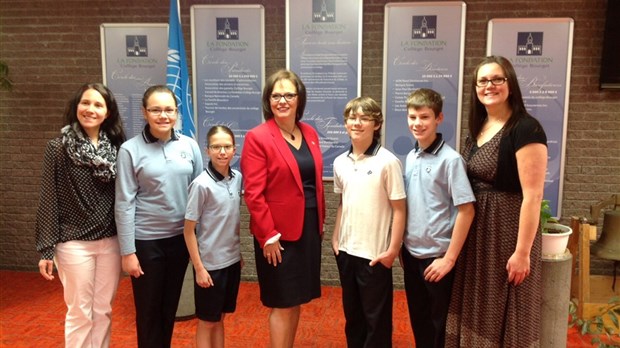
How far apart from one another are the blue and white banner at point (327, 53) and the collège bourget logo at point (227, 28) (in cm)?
42

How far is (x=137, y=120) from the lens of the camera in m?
3.99

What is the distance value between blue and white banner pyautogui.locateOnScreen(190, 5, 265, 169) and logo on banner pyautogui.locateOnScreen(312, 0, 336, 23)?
420 mm

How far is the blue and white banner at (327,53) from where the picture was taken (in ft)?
12.1

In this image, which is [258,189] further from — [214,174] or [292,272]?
[292,272]

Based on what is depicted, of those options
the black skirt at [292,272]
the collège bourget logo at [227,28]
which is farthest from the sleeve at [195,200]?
the collège bourget logo at [227,28]

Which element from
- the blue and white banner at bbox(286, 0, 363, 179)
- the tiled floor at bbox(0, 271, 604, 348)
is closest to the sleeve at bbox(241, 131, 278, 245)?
the tiled floor at bbox(0, 271, 604, 348)

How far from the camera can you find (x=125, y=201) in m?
2.14

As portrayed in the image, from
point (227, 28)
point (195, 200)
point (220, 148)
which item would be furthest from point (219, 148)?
point (227, 28)

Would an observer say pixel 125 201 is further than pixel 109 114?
No

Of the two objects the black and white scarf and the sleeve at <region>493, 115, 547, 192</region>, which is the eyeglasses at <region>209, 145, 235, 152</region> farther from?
the sleeve at <region>493, 115, 547, 192</region>

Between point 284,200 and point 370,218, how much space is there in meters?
0.41

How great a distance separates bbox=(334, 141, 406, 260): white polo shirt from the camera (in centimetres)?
216

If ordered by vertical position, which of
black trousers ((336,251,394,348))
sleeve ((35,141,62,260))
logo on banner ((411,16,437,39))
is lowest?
black trousers ((336,251,394,348))

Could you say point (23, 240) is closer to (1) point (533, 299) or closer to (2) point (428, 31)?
(2) point (428, 31)
